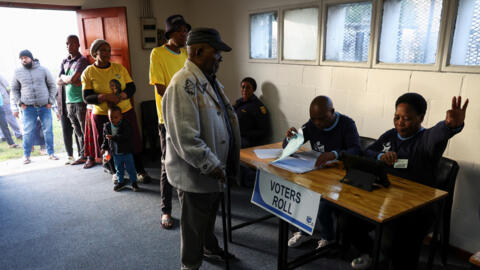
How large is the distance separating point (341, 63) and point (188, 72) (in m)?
1.95

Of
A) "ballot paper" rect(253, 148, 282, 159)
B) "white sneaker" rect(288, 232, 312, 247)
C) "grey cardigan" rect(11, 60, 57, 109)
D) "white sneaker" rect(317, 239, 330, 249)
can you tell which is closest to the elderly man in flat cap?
"ballot paper" rect(253, 148, 282, 159)

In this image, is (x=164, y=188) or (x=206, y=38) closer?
(x=206, y=38)

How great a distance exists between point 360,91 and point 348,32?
588mm

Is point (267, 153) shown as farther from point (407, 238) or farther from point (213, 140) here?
point (407, 238)

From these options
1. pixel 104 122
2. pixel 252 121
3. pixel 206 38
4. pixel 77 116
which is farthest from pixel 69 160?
pixel 206 38

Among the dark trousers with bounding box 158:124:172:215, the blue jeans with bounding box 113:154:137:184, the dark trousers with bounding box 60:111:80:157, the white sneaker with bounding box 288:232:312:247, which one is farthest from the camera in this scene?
the dark trousers with bounding box 60:111:80:157

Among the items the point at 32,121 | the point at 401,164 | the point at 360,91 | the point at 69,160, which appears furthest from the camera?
the point at 69,160

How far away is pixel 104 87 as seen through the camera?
3.60 metres

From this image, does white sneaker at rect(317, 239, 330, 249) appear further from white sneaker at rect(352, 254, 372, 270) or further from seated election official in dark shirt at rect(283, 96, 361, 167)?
seated election official in dark shirt at rect(283, 96, 361, 167)

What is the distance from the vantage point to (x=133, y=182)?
3.79 metres

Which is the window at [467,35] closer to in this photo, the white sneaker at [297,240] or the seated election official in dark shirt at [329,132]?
the seated election official in dark shirt at [329,132]

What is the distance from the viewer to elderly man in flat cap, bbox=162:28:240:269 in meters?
1.61

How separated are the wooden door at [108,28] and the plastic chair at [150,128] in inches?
28.6

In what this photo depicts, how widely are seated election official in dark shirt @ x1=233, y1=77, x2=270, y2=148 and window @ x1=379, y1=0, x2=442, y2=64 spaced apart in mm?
1523
